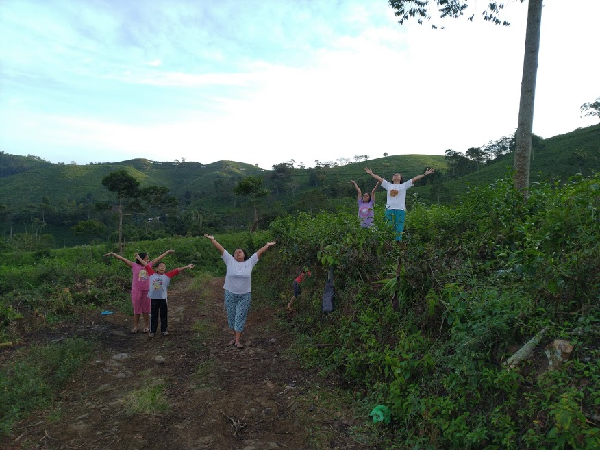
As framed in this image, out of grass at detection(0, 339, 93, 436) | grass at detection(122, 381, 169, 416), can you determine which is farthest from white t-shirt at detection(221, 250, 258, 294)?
grass at detection(0, 339, 93, 436)

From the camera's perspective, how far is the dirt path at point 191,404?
144 inches

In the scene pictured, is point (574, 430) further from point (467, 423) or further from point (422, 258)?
point (422, 258)

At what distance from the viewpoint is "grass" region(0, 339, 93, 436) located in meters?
4.20

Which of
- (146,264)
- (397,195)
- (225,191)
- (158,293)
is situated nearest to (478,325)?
(397,195)

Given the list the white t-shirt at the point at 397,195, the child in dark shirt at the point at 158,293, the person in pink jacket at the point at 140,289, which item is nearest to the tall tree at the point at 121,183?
the person in pink jacket at the point at 140,289

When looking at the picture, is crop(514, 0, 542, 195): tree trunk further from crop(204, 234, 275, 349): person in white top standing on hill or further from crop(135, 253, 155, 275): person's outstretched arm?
crop(135, 253, 155, 275): person's outstretched arm

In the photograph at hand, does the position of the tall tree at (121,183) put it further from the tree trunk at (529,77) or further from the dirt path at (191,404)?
the tree trunk at (529,77)

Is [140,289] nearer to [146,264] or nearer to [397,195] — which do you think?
[146,264]

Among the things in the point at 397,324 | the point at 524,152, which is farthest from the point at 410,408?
the point at 524,152

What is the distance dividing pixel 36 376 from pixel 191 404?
228cm

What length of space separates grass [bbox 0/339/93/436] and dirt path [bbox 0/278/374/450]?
0.15m

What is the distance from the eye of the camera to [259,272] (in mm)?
13617

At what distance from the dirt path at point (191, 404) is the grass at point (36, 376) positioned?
0.50ft

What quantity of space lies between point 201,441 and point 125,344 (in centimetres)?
362
